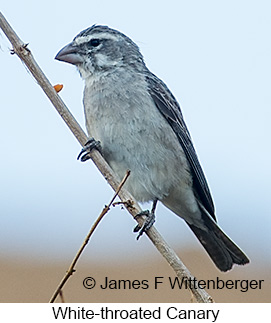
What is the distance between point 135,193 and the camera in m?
5.15

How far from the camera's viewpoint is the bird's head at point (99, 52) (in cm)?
508

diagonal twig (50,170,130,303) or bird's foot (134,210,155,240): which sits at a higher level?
bird's foot (134,210,155,240)

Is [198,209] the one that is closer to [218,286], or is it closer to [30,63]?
[218,286]

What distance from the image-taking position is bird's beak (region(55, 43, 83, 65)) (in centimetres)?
501

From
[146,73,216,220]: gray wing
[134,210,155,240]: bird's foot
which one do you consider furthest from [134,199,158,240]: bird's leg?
[146,73,216,220]: gray wing

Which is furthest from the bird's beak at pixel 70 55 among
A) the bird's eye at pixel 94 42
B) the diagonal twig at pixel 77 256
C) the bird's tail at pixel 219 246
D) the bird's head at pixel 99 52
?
the diagonal twig at pixel 77 256

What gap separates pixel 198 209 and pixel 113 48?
1.37 m

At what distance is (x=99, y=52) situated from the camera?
17.1 ft

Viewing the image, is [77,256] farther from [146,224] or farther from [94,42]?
[94,42]

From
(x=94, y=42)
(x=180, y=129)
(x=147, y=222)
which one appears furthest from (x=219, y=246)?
(x=94, y=42)

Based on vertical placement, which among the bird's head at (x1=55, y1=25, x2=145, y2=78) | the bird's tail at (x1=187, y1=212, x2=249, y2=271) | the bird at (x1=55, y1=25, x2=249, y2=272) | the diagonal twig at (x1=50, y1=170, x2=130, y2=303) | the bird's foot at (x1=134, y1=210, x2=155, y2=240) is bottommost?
the diagonal twig at (x1=50, y1=170, x2=130, y2=303)

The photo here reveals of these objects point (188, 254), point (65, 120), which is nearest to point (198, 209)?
point (65, 120)

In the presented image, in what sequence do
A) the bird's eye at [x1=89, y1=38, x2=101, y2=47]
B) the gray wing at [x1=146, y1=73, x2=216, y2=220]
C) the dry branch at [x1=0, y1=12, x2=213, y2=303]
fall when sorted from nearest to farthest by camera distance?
the dry branch at [x1=0, y1=12, x2=213, y2=303]
the bird's eye at [x1=89, y1=38, x2=101, y2=47]
the gray wing at [x1=146, y1=73, x2=216, y2=220]

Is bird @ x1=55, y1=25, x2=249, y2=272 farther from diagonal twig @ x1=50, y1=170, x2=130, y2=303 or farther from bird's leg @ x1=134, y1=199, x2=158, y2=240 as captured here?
diagonal twig @ x1=50, y1=170, x2=130, y2=303
